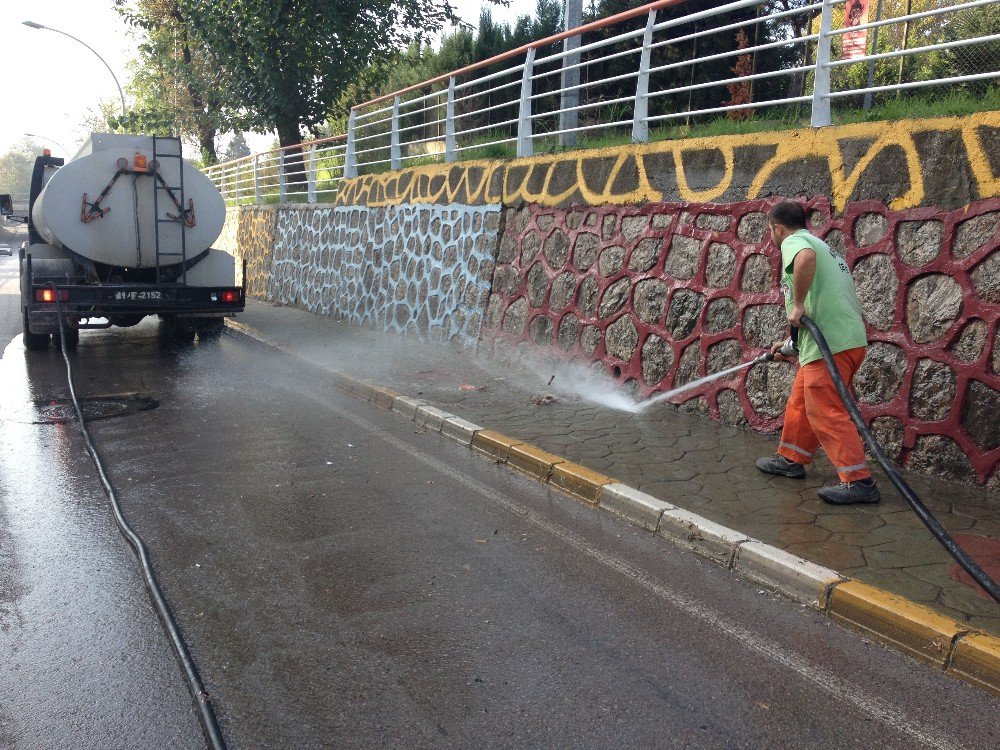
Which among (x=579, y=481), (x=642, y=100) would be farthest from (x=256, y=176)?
(x=579, y=481)

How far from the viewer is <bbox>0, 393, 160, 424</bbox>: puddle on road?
7.48 m

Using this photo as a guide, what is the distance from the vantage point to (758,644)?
141 inches

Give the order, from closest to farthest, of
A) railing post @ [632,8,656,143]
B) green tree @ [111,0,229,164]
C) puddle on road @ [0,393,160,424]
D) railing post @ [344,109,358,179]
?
puddle on road @ [0,393,160,424] < railing post @ [632,8,656,143] < railing post @ [344,109,358,179] < green tree @ [111,0,229,164]

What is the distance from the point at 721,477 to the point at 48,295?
8621mm

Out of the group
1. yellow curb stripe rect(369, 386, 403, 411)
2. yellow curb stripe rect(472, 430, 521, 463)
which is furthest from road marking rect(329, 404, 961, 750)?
yellow curb stripe rect(369, 386, 403, 411)

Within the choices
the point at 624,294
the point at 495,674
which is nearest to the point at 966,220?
the point at 624,294

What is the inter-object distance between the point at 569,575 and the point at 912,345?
3108 millimetres

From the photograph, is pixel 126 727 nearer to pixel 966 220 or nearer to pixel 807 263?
pixel 807 263

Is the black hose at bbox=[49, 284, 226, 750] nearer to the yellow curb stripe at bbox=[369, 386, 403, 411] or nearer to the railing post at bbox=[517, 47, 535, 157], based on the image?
the yellow curb stripe at bbox=[369, 386, 403, 411]

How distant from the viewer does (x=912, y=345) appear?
5.68 metres

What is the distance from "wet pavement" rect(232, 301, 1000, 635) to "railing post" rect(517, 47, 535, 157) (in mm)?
2621

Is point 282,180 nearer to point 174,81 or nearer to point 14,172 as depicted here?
point 174,81

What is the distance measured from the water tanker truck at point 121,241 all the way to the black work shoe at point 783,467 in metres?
8.31

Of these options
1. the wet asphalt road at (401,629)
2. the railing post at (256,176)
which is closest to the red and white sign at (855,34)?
the wet asphalt road at (401,629)
